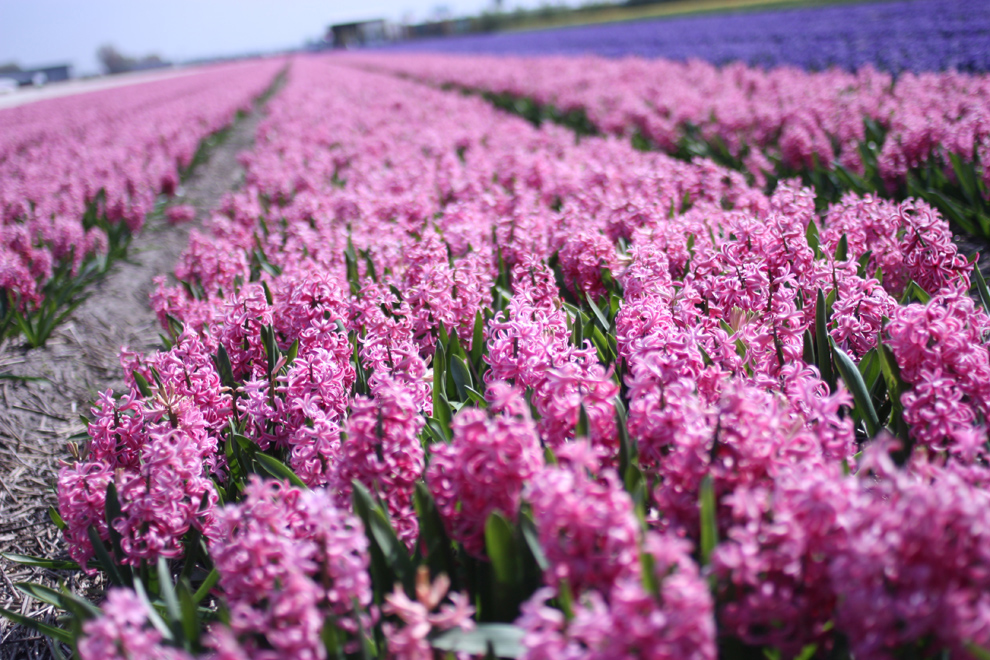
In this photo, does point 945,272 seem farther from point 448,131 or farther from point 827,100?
point 448,131

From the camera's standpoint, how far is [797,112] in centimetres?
598

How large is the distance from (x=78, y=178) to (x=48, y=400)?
192 inches

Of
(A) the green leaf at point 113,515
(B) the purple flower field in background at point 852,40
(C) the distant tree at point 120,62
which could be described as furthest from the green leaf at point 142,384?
(C) the distant tree at point 120,62

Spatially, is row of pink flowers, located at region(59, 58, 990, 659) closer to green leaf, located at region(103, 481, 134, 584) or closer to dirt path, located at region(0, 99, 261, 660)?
green leaf, located at region(103, 481, 134, 584)

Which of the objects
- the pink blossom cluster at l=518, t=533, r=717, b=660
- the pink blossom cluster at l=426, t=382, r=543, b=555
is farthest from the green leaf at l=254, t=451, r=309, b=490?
the pink blossom cluster at l=518, t=533, r=717, b=660

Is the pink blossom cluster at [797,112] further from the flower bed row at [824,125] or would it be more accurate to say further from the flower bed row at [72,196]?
the flower bed row at [72,196]

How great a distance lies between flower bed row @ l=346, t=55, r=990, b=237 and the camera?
4164 mm

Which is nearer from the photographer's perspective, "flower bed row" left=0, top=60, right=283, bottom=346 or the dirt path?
the dirt path

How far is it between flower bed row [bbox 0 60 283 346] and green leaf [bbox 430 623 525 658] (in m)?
4.13

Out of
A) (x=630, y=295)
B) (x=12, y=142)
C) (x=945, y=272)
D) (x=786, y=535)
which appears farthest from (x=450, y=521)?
(x=12, y=142)

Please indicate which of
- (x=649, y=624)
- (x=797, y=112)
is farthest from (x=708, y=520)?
(x=797, y=112)

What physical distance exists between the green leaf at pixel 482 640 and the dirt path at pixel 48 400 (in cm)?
178

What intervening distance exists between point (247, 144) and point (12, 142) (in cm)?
436

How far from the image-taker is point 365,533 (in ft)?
4.90
